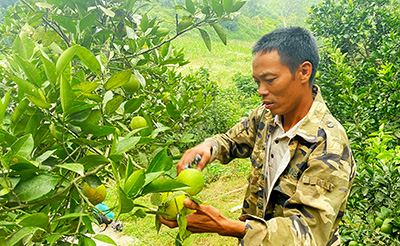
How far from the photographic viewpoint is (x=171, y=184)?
2.15 feet

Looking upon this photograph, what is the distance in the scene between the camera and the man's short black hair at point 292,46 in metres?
1.21

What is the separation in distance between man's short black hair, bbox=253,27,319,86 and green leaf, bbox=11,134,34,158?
888 mm

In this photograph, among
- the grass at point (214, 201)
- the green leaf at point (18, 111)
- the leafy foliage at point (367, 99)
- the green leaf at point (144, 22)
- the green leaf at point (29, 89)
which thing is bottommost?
the grass at point (214, 201)

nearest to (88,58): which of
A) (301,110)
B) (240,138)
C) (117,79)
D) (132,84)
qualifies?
(117,79)

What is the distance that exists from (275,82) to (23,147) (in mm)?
861

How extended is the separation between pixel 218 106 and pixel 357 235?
3.71m

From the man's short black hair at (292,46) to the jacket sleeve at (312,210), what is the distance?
35 centimetres

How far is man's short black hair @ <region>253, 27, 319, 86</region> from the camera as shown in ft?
3.98

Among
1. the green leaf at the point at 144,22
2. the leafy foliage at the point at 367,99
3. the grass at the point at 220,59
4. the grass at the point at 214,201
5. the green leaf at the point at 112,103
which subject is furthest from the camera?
the grass at the point at 220,59

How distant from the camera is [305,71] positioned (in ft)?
4.09

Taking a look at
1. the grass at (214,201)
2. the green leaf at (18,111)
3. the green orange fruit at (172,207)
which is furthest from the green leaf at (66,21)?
the grass at (214,201)

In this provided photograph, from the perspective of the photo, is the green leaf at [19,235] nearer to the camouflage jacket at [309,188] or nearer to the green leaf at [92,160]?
the green leaf at [92,160]

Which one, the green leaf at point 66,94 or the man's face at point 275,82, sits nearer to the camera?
the green leaf at point 66,94

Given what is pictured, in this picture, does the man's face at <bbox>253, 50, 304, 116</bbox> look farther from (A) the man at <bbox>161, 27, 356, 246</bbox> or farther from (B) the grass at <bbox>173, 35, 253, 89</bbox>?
(B) the grass at <bbox>173, 35, 253, 89</bbox>
